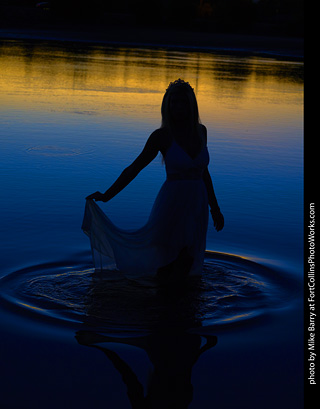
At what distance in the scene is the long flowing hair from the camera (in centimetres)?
603

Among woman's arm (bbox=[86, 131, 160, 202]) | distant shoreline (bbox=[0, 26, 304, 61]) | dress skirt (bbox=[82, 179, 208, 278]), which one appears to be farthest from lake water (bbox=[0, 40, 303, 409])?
distant shoreline (bbox=[0, 26, 304, 61])

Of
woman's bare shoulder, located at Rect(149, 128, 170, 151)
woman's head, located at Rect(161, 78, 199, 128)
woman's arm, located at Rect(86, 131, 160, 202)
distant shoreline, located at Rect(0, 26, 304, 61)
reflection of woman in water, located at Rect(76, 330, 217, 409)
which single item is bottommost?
reflection of woman in water, located at Rect(76, 330, 217, 409)

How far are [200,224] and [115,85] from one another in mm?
16701

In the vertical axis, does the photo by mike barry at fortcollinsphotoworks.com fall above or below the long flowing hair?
below

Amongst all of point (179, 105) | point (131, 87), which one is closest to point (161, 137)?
point (179, 105)

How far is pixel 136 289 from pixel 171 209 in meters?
0.75

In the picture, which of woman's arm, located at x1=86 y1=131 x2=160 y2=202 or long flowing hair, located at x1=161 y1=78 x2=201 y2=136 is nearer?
long flowing hair, located at x1=161 y1=78 x2=201 y2=136

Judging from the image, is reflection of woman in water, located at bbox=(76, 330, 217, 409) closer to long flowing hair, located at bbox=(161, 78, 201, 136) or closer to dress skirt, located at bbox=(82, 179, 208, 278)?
dress skirt, located at bbox=(82, 179, 208, 278)

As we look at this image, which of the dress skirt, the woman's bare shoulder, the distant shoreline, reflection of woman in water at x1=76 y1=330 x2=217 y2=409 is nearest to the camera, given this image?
reflection of woman in water at x1=76 y1=330 x2=217 y2=409

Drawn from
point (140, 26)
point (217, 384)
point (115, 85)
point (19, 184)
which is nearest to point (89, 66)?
point (115, 85)

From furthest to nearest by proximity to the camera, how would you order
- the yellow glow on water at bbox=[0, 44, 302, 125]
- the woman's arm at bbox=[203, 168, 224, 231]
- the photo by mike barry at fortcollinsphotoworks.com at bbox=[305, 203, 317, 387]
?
the yellow glow on water at bbox=[0, 44, 302, 125]
the woman's arm at bbox=[203, 168, 224, 231]
the photo by mike barry at fortcollinsphotoworks.com at bbox=[305, 203, 317, 387]

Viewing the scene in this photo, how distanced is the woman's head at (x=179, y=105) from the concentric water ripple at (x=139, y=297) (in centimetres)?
141

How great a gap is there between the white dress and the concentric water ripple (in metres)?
0.17

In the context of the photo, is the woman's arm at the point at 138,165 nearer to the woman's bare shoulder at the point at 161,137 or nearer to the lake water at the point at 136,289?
the woman's bare shoulder at the point at 161,137
